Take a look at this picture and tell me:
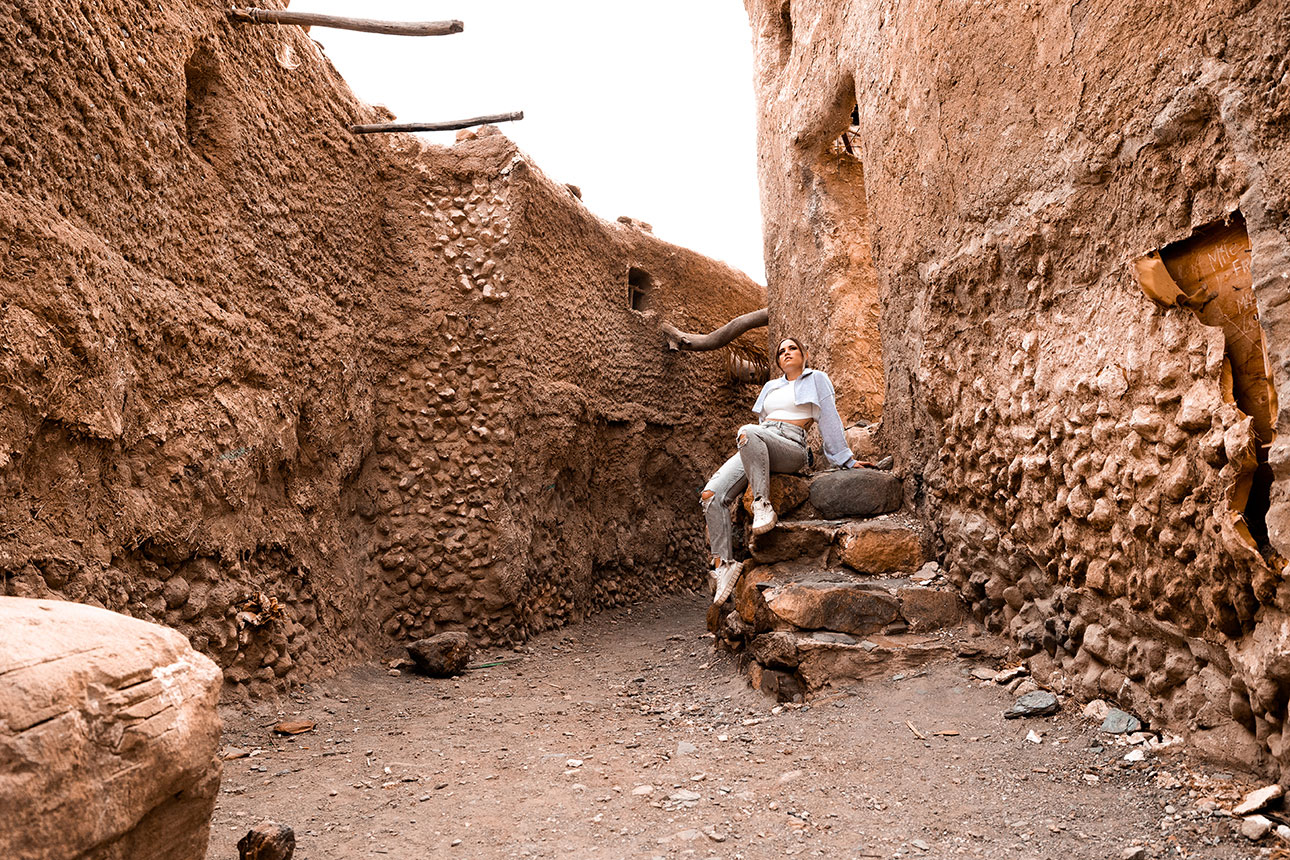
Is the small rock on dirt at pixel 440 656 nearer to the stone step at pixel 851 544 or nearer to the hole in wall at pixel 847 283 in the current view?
the stone step at pixel 851 544

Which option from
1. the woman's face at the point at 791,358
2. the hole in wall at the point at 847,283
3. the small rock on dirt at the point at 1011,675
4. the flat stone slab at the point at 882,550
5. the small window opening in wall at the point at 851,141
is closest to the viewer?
the small rock on dirt at the point at 1011,675

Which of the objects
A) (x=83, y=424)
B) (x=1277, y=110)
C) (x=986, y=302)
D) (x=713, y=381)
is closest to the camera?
(x=1277, y=110)

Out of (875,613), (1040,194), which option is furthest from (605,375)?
(1040,194)

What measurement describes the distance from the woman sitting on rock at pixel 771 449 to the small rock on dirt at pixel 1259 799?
2.44m

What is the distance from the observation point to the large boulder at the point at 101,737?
145 centimetres

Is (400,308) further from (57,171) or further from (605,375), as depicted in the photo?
(57,171)

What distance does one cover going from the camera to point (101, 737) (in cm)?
159

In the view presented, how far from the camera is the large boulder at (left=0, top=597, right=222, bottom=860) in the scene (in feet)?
4.75

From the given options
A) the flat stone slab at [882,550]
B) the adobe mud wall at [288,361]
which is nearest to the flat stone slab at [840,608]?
the flat stone slab at [882,550]

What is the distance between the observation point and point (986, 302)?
359cm

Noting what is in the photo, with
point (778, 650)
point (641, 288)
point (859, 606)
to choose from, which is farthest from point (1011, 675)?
point (641, 288)

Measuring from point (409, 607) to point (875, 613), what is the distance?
2.72 metres

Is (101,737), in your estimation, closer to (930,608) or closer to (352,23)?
(930,608)

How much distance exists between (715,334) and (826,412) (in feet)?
8.74
